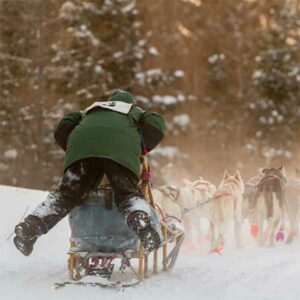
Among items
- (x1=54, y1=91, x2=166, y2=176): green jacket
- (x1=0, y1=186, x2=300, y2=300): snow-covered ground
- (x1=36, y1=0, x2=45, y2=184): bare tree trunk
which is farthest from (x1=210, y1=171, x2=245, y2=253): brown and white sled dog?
(x1=36, y1=0, x2=45, y2=184): bare tree trunk

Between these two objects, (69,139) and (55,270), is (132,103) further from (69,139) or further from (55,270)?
(55,270)

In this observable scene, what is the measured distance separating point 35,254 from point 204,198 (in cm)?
309

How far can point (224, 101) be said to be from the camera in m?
28.2

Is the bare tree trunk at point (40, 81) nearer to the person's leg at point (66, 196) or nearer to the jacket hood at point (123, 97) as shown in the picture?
the jacket hood at point (123, 97)

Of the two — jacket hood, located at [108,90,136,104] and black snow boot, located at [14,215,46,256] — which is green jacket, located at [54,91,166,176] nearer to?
jacket hood, located at [108,90,136,104]

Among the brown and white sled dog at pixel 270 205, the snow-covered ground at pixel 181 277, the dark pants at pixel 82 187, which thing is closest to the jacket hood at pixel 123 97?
the dark pants at pixel 82 187

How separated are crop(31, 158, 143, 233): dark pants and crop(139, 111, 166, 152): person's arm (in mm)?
332

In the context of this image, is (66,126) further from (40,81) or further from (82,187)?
(40,81)

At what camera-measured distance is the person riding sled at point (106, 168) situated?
14.7ft

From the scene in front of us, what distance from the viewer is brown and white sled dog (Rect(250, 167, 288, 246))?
8039 millimetres

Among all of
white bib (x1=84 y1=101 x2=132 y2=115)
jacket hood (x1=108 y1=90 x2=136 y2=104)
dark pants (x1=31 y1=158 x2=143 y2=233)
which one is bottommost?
dark pants (x1=31 y1=158 x2=143 y2=233)

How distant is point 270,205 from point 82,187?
13.0ft

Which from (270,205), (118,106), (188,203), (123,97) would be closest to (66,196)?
(118,106)

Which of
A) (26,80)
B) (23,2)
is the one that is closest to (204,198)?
(23,2)
